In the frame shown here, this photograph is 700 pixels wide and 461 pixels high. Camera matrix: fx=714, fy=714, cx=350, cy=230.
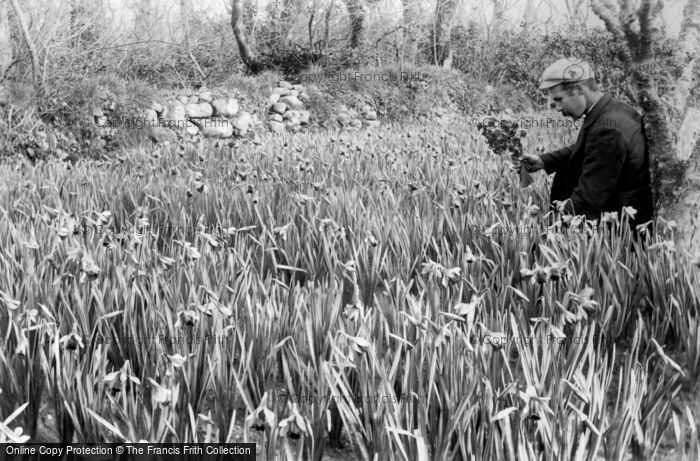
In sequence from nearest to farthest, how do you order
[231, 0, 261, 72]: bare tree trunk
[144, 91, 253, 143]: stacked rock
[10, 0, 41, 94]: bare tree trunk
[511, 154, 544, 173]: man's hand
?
[511, 154, 544, 173]: man's hand < [10, 0, 41, 94]: bare tree trunk < [144, 91, 253, 143]: stacked rock < [231, 0, 261, 72]: bare tree trunk

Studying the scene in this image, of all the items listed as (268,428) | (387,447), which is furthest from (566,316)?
(268,428)

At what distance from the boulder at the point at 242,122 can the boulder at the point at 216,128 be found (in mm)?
131

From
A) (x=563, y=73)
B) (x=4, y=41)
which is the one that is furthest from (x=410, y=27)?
(x=563, y=73)

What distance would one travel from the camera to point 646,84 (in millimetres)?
3459

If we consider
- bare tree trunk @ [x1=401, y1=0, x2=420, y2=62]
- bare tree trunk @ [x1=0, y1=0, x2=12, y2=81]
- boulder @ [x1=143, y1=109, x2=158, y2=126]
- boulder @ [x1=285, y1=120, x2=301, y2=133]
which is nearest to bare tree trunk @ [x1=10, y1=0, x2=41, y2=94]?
bare tree trunk @ [x1=0, y1=0, x2=12, y2=81]

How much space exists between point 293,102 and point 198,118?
1851mm

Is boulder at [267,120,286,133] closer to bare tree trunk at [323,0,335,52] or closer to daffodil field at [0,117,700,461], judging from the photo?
bare tree trunk at [323,0,335,52]

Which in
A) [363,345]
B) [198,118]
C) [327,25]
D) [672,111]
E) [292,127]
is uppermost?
[327,25]

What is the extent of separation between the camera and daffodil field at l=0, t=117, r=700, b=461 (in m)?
1.81

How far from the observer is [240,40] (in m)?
11.9

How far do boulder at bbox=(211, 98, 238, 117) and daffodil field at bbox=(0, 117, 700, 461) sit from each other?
6587mm

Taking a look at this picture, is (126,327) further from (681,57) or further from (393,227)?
(681,57)

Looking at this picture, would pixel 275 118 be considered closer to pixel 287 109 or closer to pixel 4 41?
pixel 287 109

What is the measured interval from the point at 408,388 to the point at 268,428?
0.43 meters
